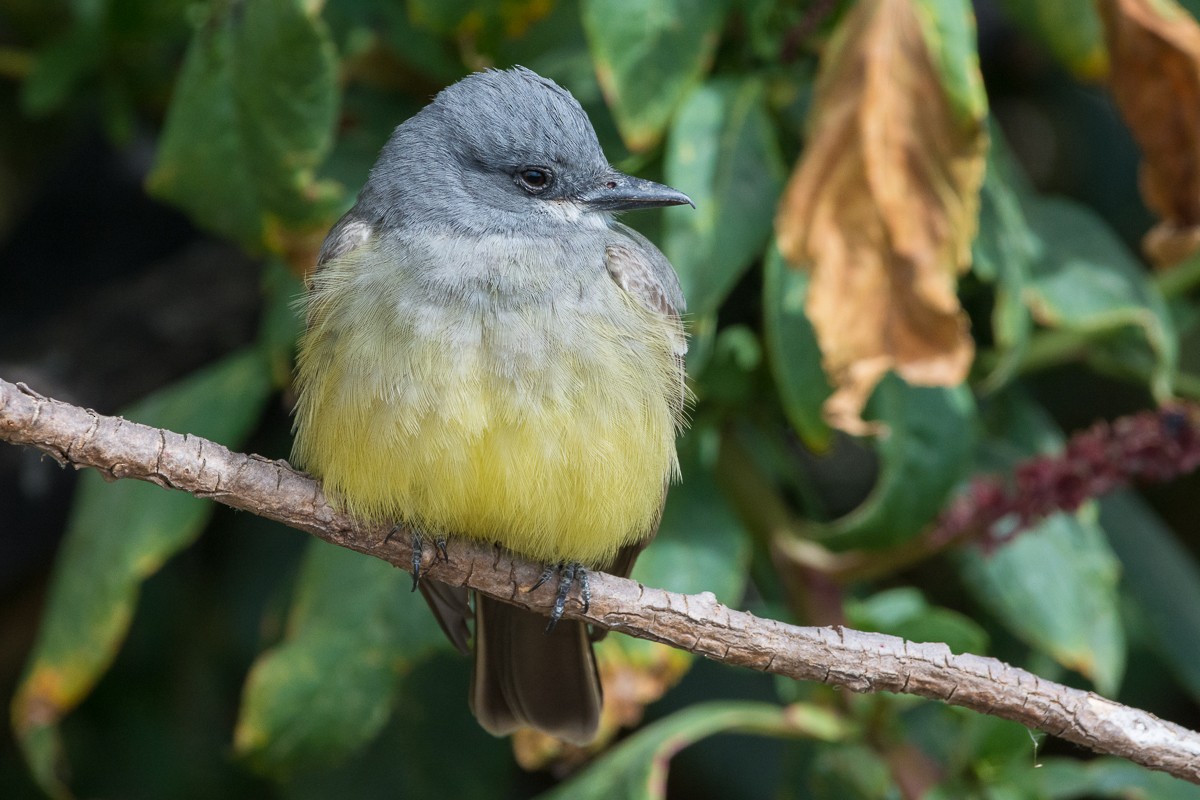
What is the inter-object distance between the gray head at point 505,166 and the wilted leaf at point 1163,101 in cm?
127

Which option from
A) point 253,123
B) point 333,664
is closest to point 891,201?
point 253,123

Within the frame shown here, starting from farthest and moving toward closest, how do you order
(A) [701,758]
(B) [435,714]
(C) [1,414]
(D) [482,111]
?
(A) [701,758], (B) [435,714], (D) [482,111], (C) [1,414]

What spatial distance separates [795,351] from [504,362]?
95 centimetres

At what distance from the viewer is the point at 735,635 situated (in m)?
2.52

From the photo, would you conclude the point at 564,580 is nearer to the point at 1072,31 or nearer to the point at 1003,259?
the point at 1003,259

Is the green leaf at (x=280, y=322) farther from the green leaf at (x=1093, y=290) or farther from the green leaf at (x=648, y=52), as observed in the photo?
the green leaf at (x=1093, y=290)

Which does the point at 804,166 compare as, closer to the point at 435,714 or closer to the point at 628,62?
the point at 628,62

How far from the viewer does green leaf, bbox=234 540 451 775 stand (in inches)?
136

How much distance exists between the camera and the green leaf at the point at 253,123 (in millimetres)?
3271

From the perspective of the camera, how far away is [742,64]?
3811mm

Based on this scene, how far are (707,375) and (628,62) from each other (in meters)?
0.87

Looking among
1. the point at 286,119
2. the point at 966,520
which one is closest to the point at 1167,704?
the point at 966,520

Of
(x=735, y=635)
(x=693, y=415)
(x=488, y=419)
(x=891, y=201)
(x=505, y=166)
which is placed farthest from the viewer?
(x=693, y=415)

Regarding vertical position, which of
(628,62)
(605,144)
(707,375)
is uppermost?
(628,62)
